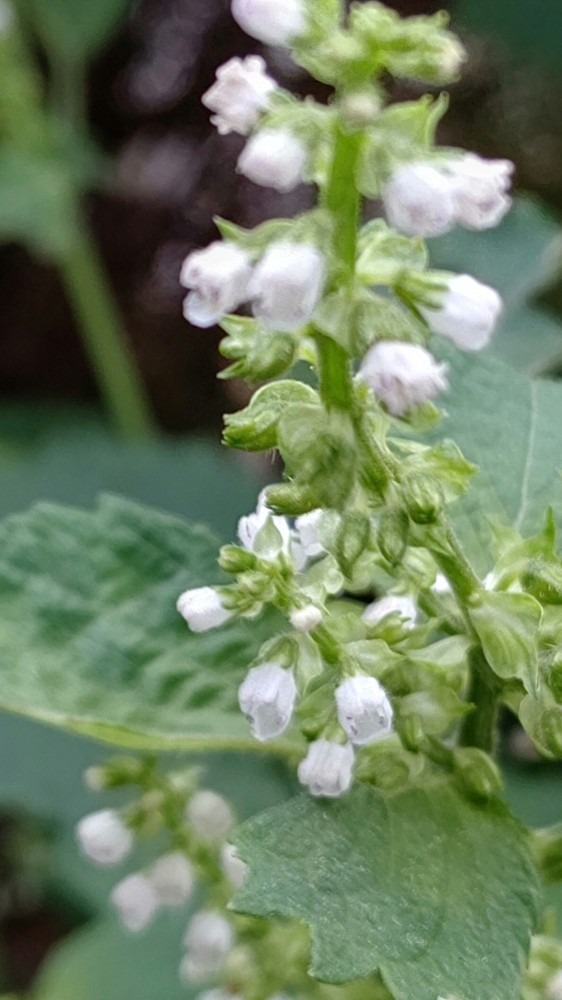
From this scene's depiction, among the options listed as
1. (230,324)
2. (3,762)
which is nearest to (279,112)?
(230,324)

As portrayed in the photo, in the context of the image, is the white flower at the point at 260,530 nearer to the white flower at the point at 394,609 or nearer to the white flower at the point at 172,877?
the white flower at the point at 394,609

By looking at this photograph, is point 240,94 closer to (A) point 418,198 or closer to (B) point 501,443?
(A) point 418,198

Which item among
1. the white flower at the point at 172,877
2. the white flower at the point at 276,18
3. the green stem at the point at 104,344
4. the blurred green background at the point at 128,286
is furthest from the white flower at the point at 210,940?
the green stem at the point at 104,344

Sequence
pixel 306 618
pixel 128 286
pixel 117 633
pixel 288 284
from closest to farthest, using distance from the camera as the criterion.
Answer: pixel 288 284 → pixel 306 618 → pixel 117 633 → pixel 128 286

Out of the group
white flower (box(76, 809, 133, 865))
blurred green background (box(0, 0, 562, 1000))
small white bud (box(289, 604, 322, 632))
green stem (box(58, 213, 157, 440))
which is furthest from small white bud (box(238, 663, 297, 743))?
green stem (box(58, 213, 157, 440))

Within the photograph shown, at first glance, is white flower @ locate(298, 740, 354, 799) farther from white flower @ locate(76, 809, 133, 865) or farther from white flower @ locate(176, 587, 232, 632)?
white flower @ locate(76, 809, 133, 865)

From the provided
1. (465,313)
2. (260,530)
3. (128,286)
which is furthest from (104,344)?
(465,313)
